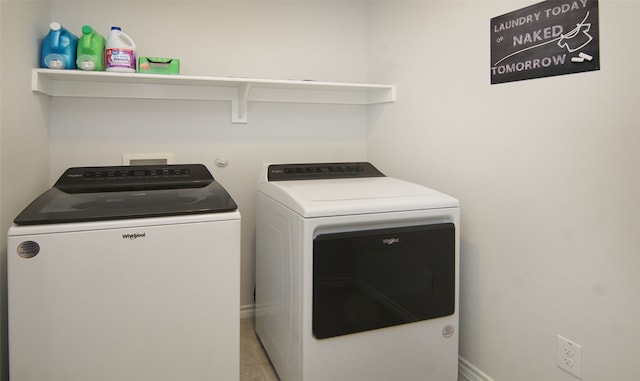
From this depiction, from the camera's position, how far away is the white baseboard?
5.89 ft

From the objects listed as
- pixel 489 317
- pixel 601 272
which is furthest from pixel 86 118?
pixel 601 272

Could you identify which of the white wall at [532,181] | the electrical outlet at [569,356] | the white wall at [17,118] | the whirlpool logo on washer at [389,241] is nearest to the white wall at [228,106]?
the white wall at [17,118]

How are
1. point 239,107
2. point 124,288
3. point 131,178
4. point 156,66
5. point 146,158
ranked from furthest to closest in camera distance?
1. point 239,107
2. point 146,158
3. point 156,66
4. point 131,178
5. point 124,288

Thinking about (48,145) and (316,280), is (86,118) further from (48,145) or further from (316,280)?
(316,280)

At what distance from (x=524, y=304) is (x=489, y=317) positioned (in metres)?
0.21

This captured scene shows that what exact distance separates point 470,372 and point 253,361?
102 cm

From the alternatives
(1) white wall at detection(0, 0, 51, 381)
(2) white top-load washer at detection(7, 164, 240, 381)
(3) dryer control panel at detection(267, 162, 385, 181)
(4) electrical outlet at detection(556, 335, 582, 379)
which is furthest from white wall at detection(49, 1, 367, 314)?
(4) electrical outlet at detection(556, 335, 582, 379)

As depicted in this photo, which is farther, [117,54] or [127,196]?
[117,54]

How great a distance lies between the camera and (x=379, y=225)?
1.61 m

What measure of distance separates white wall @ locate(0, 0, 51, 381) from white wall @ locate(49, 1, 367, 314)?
0.79 ft

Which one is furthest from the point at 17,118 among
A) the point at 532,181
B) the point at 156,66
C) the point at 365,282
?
the point at 532,181

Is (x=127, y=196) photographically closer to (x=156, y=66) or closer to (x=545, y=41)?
(x=156, y=66)

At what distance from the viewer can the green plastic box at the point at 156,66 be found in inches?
76.6

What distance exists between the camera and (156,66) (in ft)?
6.43
